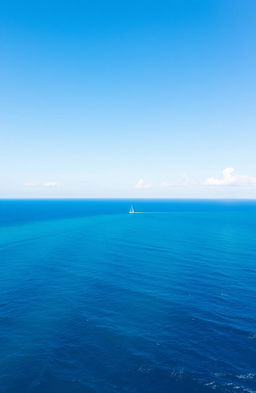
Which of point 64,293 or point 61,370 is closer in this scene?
point 61,370

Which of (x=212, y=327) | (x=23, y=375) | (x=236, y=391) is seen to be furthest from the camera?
(x=212, y=327)

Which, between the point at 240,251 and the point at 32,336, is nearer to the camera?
the point at 32,336

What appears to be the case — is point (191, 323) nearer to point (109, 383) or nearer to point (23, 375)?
point (109, 383)

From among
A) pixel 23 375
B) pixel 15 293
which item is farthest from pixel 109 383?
pixel 15 293

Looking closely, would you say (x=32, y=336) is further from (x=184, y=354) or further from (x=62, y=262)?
(x=62, y=262)

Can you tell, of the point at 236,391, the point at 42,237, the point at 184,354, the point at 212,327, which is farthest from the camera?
the point at 42,237

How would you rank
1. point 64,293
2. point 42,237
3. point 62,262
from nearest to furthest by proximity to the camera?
point 64,293, point 62,262, point 42,237

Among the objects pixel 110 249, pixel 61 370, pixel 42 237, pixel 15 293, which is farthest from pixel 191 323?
pixel 42 237
